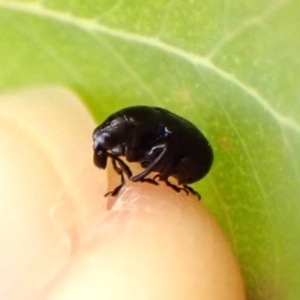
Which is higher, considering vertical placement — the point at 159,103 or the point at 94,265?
the point at 159,103

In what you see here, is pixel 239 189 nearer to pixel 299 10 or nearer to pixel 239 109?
pixel 239 109

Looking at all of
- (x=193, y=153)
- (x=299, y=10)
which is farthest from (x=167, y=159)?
(x=299, y=10)

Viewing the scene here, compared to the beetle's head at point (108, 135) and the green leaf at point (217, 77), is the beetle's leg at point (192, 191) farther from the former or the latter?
the beetle's head at point (108, 135)

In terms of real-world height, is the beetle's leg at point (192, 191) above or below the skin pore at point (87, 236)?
above

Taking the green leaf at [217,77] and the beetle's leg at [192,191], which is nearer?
the green leaf at [217,77]

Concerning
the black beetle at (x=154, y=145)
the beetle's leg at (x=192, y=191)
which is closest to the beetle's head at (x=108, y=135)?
the black beetle at (x=154, y=145)

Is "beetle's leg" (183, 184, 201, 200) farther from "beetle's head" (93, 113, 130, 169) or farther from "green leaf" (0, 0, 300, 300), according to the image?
"beetle's head" (93, 113, 130, 169)

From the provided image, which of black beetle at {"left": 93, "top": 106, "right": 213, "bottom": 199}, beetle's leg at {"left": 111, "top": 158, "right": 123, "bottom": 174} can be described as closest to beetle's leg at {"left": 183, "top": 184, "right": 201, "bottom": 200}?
black beetle at {"left": 93, "top": 106, "right": 213, "bottom": 199}
